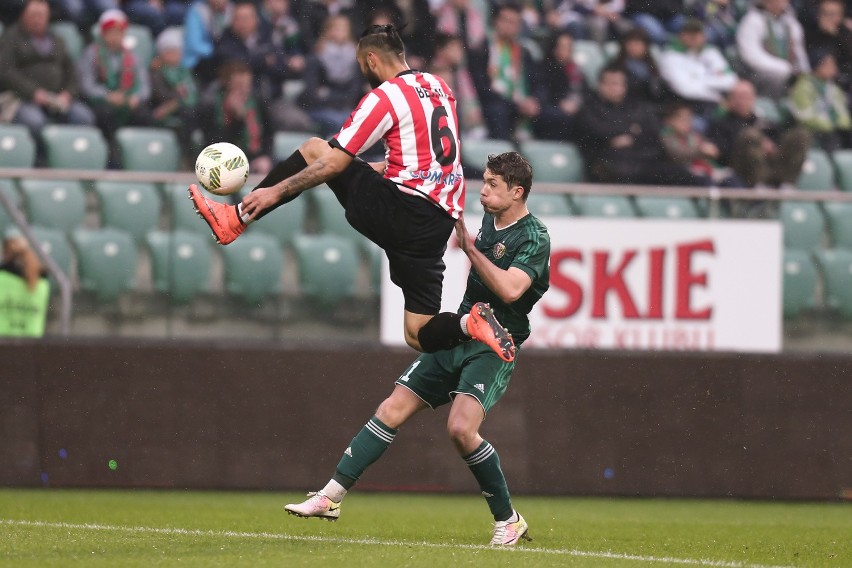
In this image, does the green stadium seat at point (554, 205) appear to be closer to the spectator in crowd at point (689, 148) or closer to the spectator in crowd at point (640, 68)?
the spectator in crowd at point (689, 148)

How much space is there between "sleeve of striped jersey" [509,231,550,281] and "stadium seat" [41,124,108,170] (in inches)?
213

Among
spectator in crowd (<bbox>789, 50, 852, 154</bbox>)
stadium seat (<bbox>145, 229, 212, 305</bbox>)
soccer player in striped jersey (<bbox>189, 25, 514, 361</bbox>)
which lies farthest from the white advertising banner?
spectator in crowd (<bbox>789, 50, 852, 154</bbox>)

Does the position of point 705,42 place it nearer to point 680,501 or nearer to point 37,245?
point 680,501

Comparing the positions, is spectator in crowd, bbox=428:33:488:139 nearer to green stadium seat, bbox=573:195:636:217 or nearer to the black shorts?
green stadium seat, bbox=573:195:636:217

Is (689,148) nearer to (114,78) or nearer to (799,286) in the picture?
(799,286)

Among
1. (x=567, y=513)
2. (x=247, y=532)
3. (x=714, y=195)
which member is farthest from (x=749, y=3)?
(x=247, y=532)

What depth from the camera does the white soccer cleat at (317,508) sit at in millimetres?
6242

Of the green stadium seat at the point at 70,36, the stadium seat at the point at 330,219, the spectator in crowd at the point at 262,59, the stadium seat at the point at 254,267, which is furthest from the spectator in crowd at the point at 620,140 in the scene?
the green stadium seat at the point at 70,36

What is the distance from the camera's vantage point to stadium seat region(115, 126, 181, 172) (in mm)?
11250

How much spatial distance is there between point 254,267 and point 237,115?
260 cm

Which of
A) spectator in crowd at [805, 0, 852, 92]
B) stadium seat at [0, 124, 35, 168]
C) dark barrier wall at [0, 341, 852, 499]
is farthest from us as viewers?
spectator in crowd at [805, 0, 852, 92]

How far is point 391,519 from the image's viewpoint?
322 inches

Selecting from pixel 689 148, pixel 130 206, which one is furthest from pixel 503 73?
pixel 130 206

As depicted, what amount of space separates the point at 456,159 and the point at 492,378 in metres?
1.06
